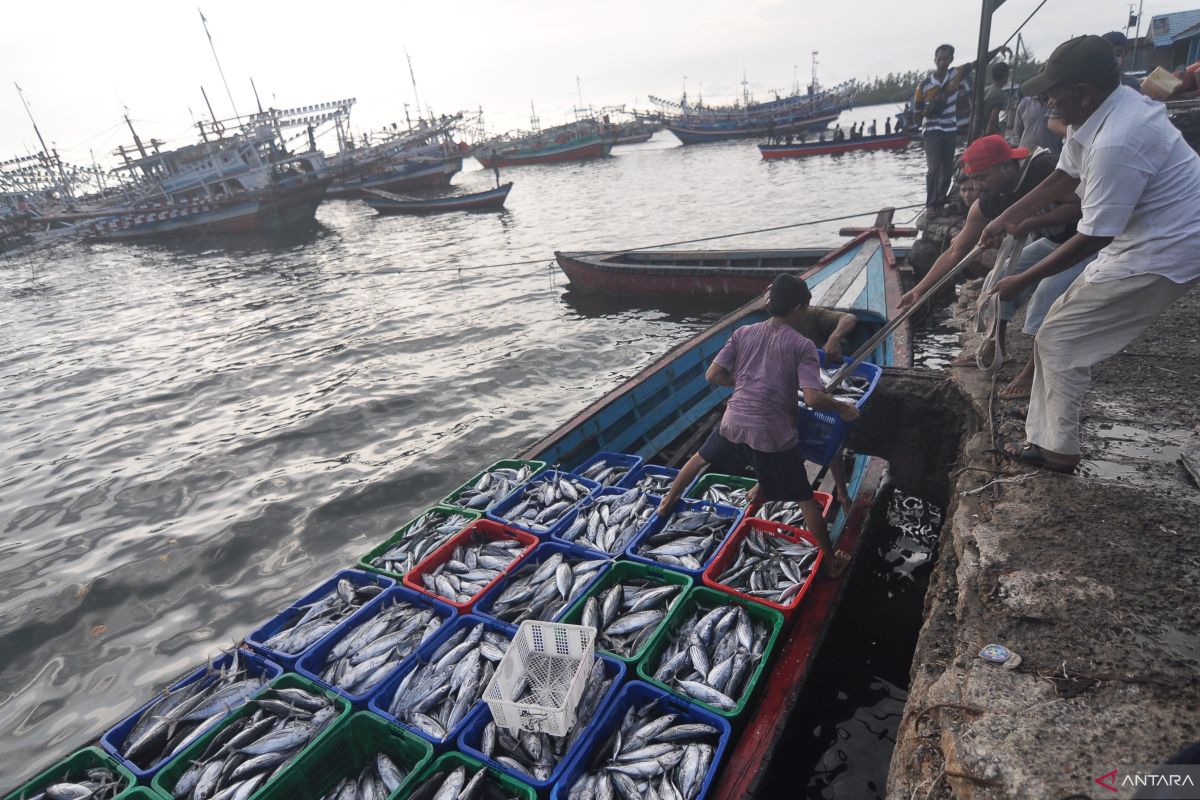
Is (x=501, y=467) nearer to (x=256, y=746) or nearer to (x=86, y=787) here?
(x=256, y=746)

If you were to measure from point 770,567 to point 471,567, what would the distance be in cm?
239

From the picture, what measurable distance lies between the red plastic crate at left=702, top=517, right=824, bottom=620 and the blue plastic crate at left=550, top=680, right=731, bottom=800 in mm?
883

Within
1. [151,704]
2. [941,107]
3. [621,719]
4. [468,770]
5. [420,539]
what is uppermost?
[941,107]

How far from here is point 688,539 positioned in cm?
464

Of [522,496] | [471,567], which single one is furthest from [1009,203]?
[471,567]

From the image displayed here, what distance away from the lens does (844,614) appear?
5160mm

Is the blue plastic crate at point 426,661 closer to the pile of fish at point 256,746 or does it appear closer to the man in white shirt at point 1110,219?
the pile of fish at point 256,746

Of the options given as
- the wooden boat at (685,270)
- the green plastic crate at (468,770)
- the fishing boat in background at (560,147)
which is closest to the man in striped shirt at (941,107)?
the wooden boat at (685,270)

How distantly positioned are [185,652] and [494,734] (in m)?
4.37

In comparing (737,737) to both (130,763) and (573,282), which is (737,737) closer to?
(130,763)

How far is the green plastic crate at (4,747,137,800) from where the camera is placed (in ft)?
10.2

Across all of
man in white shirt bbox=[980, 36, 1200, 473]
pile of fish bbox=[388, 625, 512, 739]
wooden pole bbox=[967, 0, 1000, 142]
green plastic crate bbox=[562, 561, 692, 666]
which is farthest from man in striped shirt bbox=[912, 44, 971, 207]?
pile of fish bbox=[388, 625, 512, 739]

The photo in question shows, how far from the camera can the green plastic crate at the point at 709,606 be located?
329cm

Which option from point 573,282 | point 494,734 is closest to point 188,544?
point 494,734
